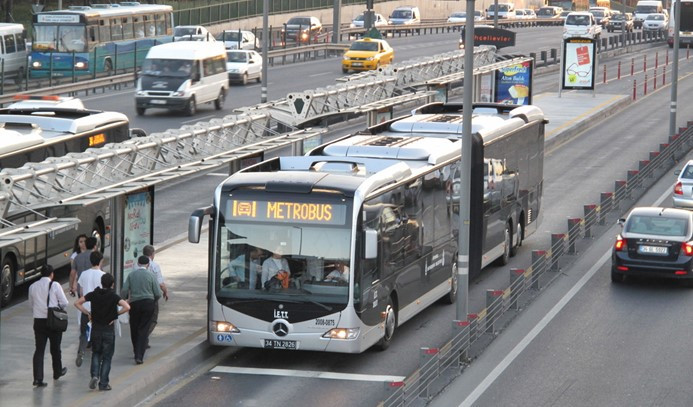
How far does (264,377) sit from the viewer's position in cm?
1842

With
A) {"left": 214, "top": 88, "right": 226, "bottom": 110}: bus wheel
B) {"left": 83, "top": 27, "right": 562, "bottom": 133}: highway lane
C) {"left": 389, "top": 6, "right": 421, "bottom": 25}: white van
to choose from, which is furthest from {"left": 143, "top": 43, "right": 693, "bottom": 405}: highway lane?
{"left": 389, "top": 6, "right": 421, "bottom": 25}: white van

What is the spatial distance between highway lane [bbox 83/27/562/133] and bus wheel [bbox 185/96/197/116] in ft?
0.77

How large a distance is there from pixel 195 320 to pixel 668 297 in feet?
28.6

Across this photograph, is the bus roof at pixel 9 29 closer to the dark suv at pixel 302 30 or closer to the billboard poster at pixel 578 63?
the billboard poster at pixel 578 63

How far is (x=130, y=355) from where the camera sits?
61.0 ft

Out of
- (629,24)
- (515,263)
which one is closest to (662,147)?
(515,263)

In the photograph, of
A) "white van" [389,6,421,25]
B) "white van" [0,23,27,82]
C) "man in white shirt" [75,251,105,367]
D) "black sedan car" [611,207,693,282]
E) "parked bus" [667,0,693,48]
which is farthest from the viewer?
"white van" [389,6,421,25]

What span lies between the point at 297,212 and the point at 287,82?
44.6m

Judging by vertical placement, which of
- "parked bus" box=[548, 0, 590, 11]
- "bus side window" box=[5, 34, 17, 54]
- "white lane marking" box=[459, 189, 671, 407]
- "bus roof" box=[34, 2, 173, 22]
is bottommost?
"white lane marking" box=[459, 189, 671, 407]

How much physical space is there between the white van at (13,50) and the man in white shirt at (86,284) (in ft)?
125

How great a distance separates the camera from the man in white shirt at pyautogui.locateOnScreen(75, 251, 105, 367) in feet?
58.4

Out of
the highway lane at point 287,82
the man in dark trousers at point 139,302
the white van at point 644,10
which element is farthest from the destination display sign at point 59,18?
the white van at point 644,10

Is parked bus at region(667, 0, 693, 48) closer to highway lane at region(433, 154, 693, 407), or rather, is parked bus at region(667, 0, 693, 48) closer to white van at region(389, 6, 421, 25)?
white van at region(389, 6, 421, 25)

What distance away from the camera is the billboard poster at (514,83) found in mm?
49750
